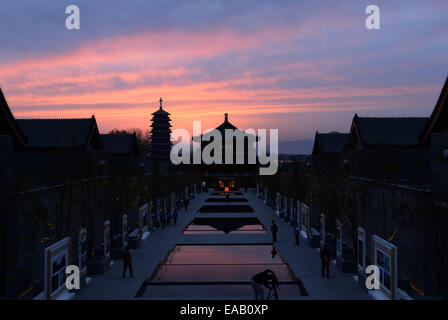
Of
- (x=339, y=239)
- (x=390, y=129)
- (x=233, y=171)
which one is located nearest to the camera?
(x=339, y=239)

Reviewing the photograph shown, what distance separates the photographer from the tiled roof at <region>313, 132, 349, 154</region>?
48031 millimetres

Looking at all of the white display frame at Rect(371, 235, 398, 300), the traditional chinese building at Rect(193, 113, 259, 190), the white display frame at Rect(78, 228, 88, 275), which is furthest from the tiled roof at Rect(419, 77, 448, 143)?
the traditional chinese building at Rect(193, 113, 259, 190)

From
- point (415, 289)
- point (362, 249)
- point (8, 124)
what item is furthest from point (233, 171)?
point (415, 289)

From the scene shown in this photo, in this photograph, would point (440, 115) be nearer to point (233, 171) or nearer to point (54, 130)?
point (54, 130)

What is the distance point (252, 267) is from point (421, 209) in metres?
8.52

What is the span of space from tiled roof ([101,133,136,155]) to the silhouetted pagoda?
55031 millimetres

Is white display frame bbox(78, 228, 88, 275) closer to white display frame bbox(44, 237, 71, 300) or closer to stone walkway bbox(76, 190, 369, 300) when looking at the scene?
stone walkway bbox(76, 190, 369, 300)

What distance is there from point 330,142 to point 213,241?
2566 centimetres

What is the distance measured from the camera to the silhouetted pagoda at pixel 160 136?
345 ft

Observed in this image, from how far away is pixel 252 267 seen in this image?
20.9 m

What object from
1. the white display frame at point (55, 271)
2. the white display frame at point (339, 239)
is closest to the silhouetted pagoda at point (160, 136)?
the white display frame at point (339, 239)

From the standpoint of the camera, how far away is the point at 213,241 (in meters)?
28.2
